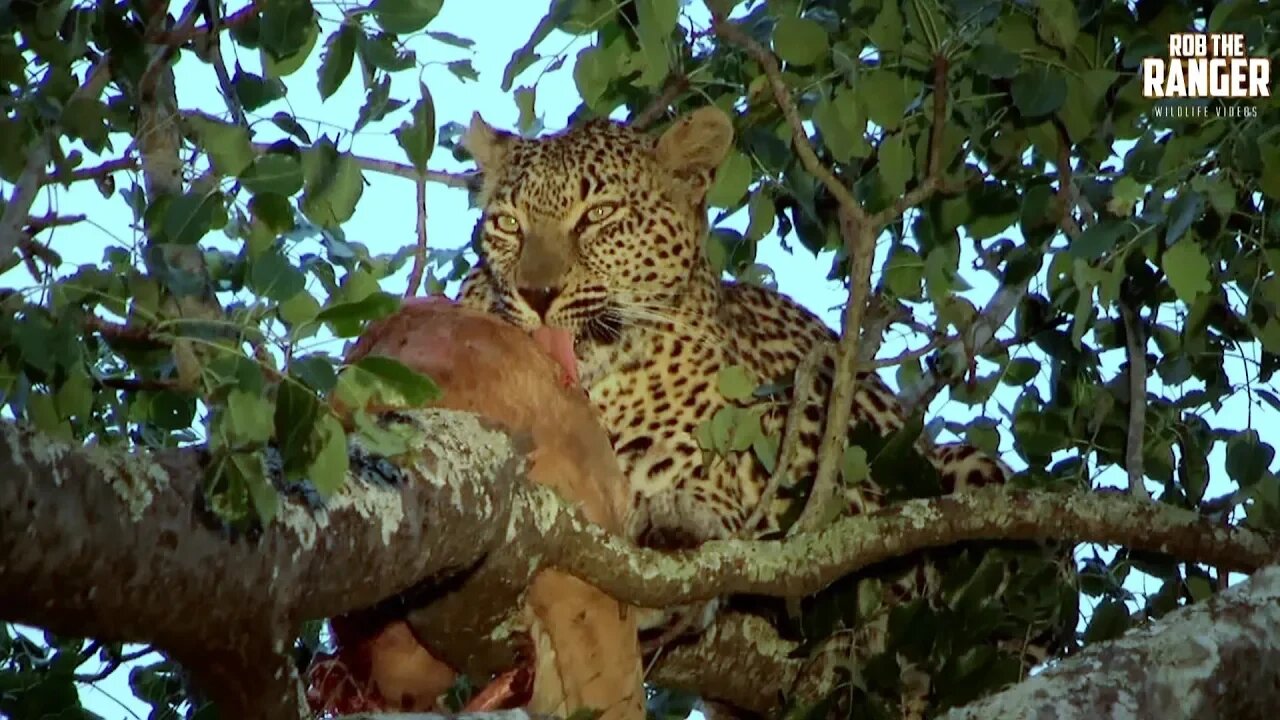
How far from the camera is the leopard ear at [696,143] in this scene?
5281 mm

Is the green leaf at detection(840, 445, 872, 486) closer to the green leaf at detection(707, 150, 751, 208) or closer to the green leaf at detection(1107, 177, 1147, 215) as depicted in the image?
the green leaf at detection(707, 150, 751, 208)

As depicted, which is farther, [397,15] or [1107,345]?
[1107,345]

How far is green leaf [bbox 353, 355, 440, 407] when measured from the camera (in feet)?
8.02

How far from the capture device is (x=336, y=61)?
3.10m

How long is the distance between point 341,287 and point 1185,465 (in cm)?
228

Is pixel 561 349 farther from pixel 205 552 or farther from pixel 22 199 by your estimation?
pixel 205 552

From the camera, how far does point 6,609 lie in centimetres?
216

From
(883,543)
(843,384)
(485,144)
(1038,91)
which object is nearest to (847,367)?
(843,384)

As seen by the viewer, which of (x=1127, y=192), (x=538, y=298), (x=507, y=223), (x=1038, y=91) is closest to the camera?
(x=1127, y=192)

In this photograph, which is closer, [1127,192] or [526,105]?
[1127,192]

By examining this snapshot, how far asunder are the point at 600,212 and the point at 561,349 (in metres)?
1.96

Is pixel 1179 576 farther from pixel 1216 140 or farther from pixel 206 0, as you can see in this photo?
pixel 206 0

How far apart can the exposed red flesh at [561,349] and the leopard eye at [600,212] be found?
1.84m

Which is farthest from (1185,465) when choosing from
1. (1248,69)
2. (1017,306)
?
(1248,69)
